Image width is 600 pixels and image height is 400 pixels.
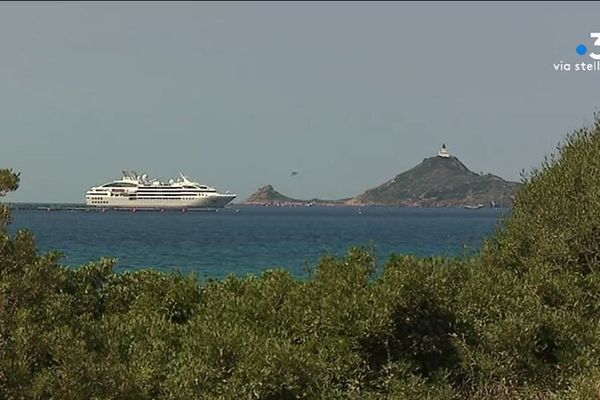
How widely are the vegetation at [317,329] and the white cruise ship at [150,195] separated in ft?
503

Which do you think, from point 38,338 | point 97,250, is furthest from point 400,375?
point 97,250

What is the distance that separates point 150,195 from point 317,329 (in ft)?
515

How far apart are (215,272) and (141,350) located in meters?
31.7

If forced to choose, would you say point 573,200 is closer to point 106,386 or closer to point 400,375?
point 400,375

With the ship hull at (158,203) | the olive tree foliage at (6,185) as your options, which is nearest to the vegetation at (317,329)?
the olive tree foliage at (6,185)

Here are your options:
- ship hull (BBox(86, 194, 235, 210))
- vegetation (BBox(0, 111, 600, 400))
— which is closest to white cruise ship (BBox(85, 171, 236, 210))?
ship hull (BBox(86, 194, 235, 210))

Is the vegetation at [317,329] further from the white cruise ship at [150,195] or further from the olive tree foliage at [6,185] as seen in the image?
the white cruise ship at [150,195]

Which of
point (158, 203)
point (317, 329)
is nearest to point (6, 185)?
point (317, 329)

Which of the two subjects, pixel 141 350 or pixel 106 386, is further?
pixel 141 350

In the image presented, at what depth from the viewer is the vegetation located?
8.68 m

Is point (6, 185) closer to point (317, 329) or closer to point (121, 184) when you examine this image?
point (317, 329)

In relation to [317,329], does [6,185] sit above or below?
above

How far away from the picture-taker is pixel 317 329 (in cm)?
1041

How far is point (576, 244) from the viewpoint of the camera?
13.9 meters
